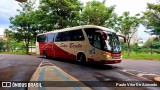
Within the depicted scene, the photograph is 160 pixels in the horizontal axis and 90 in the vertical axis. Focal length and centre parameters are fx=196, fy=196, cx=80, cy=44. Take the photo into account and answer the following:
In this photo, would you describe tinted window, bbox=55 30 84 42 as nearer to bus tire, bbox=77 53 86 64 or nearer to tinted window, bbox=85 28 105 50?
tinted window, bbox=85 28 105 50

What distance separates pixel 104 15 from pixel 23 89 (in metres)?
28.8

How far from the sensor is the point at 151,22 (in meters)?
30.1

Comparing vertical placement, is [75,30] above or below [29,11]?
below

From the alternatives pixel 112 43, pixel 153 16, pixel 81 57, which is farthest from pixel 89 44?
pixel 153 16

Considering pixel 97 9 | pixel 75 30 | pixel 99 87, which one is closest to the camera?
pixel 99 87

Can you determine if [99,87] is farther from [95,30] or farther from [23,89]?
[95,30]

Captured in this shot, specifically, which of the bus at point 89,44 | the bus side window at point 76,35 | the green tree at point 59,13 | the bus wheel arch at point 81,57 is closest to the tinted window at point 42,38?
the bus at point 89,44

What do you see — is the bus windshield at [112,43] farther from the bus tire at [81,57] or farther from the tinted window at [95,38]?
the bus tire at [81,57]

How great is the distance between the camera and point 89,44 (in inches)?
625

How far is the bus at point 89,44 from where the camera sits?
14.4 m

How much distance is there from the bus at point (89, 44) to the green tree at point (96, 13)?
1310cm

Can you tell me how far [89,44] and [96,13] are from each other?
18.8 meters

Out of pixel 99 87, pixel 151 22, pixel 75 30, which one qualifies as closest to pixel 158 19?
pixel 151 22

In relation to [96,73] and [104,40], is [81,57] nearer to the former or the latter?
[104,40]
